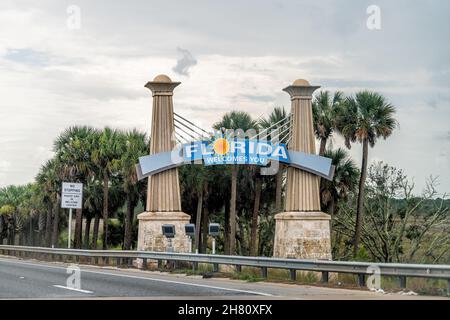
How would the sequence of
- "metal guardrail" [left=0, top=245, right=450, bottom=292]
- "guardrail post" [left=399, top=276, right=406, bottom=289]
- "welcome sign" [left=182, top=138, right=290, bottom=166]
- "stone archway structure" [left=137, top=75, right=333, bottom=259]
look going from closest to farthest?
"metal guardrail" [left=0, top=245, right=450, bottom=292], "guardrail post" [left=399, top=276, right=406, bottom=289], "stone archway structure" [left=137, top=75, right=333, bottom=259], "welcome sign" [left=182, top=138, right=290, bottom=166]

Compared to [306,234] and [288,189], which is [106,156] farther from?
[306,234]

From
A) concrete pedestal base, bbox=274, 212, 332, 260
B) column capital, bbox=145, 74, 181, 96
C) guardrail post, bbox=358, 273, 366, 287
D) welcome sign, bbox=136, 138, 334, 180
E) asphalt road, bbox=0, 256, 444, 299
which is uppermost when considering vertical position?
column capital, bbox=145, 74, 181, 96

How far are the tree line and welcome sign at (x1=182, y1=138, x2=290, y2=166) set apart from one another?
2.71 metres

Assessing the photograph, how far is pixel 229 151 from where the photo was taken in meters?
40.5

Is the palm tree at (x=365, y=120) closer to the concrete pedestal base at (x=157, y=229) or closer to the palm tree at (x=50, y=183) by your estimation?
the concrete pedestal base at (x=157, y=229)

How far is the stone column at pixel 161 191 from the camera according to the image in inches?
1576

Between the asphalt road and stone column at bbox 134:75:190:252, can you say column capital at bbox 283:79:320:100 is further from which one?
the asphalt road

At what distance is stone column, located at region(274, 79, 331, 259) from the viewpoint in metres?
39.8

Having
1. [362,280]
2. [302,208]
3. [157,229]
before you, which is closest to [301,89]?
[302,208]

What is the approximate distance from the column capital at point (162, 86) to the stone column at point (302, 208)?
607cm

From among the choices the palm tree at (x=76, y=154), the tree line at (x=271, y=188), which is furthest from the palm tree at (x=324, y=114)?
the palm tree at (x=76, y=154)

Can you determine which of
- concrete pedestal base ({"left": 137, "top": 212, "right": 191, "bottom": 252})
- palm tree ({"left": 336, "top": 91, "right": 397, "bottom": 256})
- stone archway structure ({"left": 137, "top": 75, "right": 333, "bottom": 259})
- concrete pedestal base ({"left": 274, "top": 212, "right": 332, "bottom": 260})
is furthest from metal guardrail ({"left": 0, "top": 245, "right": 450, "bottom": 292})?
palm tree ({"left": 336, "top": 91, "right": 397, "bottom": 256})
